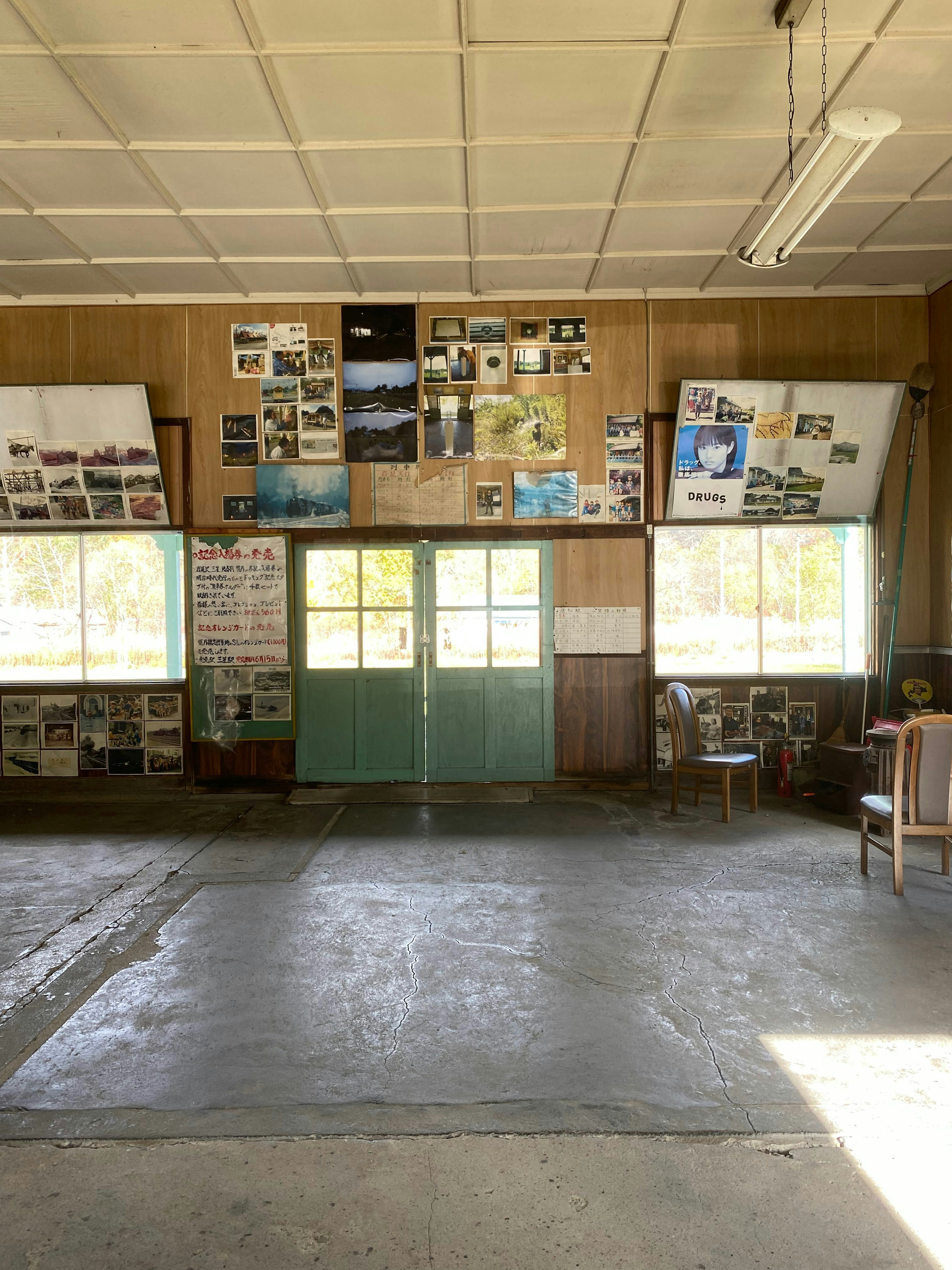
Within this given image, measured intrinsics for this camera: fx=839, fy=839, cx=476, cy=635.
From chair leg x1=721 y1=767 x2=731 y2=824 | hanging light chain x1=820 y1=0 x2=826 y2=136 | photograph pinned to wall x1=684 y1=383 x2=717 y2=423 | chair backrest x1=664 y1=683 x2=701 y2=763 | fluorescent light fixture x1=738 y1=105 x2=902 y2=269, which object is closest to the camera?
fluorescent light fixture x1=738 y1=105 x2=902 y2=269

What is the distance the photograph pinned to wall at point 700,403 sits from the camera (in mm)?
6449

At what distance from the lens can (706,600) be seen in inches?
266

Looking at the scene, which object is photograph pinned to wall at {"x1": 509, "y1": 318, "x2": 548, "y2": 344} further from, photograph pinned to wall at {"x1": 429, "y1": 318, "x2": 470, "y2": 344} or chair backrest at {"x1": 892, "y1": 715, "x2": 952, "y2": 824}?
chair backrest at {"x1": 892, "y1": 715, "x2": 952, "y2": 824}

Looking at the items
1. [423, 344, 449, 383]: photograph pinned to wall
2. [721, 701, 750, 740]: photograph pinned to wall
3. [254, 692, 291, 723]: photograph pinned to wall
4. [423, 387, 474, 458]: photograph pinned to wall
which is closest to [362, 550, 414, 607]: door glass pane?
[423, 387, 474, 458]: photograph pinned to wall

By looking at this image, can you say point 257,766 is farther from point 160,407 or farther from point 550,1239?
point 550,1239

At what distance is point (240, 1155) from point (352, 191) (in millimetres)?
4929

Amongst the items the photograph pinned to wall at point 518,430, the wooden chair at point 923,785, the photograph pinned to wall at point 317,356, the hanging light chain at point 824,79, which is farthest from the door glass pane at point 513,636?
the hanging light chain at point 824,79

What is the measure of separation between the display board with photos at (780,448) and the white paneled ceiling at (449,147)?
870 millimetres

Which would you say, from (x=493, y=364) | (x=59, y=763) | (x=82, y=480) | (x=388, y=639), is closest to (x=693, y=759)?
(x=388, y=639)

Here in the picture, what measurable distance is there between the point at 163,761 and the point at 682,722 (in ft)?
13.5

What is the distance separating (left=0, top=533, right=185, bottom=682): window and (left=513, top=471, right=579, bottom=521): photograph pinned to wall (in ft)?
9.13

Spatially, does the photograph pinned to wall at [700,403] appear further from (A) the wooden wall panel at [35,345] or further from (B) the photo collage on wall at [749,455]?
(A) the wooden wall panel at [35,345]

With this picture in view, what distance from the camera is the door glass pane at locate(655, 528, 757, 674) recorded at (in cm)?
672

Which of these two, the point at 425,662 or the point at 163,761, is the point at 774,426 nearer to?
the point at 425,662
